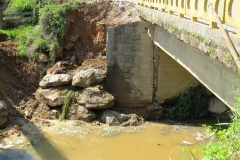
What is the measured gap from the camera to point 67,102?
1239 cm

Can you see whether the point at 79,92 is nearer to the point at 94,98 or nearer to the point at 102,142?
the point at 94,98

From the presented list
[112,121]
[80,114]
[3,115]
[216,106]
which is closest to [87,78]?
[80,114]

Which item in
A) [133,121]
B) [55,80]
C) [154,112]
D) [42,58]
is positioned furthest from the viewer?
[42,58]

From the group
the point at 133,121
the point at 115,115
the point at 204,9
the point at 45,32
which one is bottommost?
the point at 133,121

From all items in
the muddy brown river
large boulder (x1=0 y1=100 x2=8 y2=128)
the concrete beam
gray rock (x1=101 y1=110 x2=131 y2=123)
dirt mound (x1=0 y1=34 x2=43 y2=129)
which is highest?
the concrete beam

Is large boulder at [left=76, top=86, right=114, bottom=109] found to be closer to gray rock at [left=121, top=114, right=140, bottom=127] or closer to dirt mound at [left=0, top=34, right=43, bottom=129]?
gray rock at [left=121, top=114, right=140, bottom=127]

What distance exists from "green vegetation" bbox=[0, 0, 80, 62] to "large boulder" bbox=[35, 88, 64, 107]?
1752 millimetres

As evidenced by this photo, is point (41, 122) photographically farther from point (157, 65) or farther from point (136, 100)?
point (157, 65)

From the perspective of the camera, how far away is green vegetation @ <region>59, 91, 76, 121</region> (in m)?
12.4

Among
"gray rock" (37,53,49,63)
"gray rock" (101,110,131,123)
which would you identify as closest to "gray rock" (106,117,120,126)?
"gray rock" (101,110,131,123)

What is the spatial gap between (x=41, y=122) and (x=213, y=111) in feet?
23.7

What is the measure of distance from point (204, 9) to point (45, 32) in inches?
393

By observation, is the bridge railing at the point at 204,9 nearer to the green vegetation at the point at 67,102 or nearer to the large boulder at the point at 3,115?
the green vegetation at the point at 67,102

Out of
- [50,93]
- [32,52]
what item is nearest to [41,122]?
[50,93]
